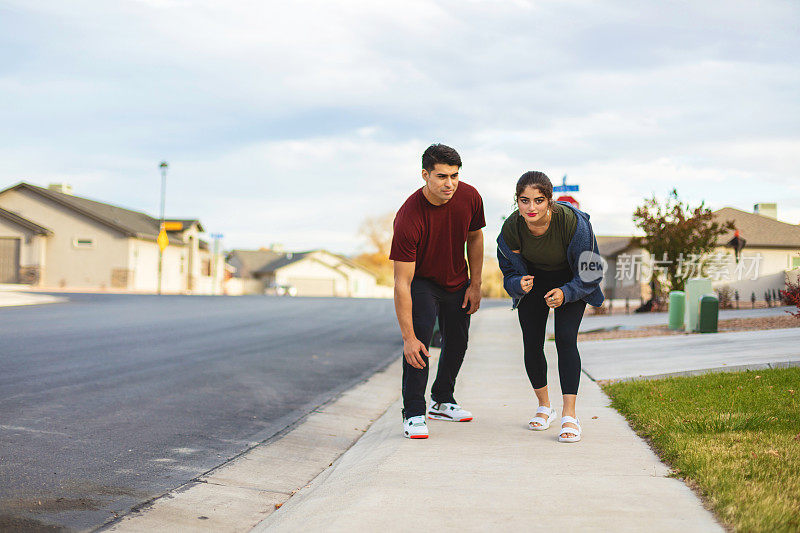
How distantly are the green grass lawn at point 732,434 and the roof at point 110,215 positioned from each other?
1517 inches

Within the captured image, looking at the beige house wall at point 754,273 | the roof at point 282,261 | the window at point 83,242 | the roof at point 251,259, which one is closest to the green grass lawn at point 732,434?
the beige house wall at point 754,273

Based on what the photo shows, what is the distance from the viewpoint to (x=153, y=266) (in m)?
43.3

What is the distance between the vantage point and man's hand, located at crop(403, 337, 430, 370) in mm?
4523

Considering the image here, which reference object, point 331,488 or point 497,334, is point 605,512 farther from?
point 497,334

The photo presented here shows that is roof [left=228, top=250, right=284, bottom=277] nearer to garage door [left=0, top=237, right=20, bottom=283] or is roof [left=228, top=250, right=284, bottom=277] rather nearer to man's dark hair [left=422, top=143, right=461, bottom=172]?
garage door [left=0, top=237, right=20, bottom=283]

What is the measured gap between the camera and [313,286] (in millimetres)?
71625

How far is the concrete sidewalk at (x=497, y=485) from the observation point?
291cm

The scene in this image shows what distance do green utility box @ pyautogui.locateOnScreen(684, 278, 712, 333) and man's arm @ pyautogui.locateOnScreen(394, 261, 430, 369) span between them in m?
9.27

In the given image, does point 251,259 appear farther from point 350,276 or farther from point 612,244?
point 612,244

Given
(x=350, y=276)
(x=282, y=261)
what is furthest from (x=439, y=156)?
(x=282, y=261)

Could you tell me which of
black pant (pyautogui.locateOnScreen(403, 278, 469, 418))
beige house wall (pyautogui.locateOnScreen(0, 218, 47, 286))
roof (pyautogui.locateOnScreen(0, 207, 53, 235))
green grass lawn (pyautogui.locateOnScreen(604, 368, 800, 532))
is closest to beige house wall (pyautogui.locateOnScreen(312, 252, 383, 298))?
beige house wall (pyautogui.locateOnScreen(0, 218, 47, 286))

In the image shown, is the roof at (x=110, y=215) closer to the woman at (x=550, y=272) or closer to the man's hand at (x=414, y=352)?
the man's hand at (x=414, y=352)

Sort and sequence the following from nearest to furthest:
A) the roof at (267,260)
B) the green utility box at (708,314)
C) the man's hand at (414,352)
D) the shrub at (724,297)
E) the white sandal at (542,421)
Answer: the man's hand at (414,352) → the white sandal at (542,421) → the green utility box at (708,314) → the shrub at (724,297) → the roof at (267,260)

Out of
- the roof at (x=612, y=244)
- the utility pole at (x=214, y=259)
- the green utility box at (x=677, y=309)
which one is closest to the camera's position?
the green utility box at (x=677, y=309)
